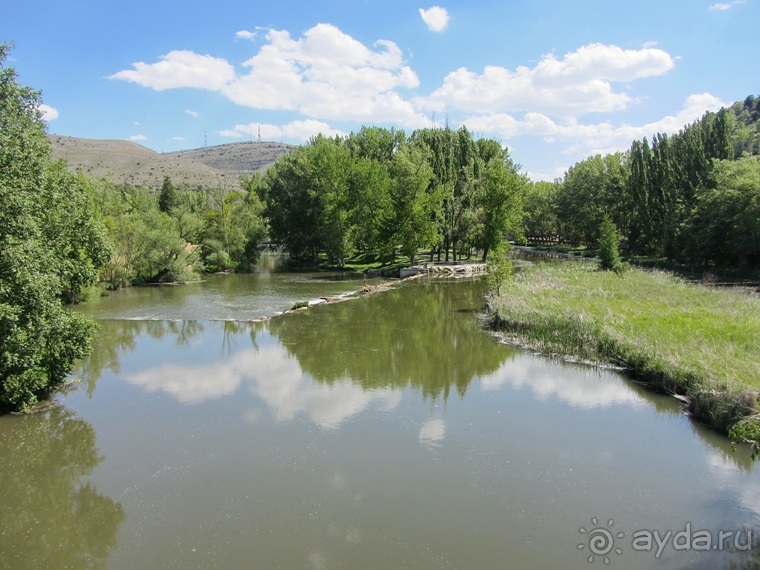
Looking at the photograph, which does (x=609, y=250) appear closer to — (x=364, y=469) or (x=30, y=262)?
(x=364, y=469)

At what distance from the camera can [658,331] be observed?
18875 mm

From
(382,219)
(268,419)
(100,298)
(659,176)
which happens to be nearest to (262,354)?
(268,419)

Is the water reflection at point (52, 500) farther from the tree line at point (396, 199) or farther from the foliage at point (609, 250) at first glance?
the tree line at point (396, 199)

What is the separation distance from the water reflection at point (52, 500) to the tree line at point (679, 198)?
45751 millimetres

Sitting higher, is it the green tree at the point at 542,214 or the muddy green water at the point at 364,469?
the green tree at the point at 542,214

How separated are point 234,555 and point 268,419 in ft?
20.1

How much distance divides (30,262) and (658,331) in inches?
821

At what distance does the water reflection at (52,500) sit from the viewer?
916 cm

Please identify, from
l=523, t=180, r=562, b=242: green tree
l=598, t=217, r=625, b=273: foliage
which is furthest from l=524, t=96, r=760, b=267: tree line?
l=598, t=217, r=625, b=273: foliage

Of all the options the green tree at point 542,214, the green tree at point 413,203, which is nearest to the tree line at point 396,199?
the green tree at point 413,203

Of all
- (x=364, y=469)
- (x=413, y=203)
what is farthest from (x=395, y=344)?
(x=413, y=203)

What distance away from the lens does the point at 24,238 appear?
1461 centimetres

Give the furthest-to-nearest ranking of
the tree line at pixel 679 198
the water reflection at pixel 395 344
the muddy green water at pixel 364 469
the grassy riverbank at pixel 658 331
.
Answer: the tree line at pixel 679 198
the water reflection at pixel 395 344
the grassy riverbank at pixel 658 331
the muddy green water at pixel 364 469

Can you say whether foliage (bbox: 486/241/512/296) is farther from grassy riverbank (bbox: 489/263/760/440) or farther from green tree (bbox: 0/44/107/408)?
green tree (bbox: 0/44/107/408)
